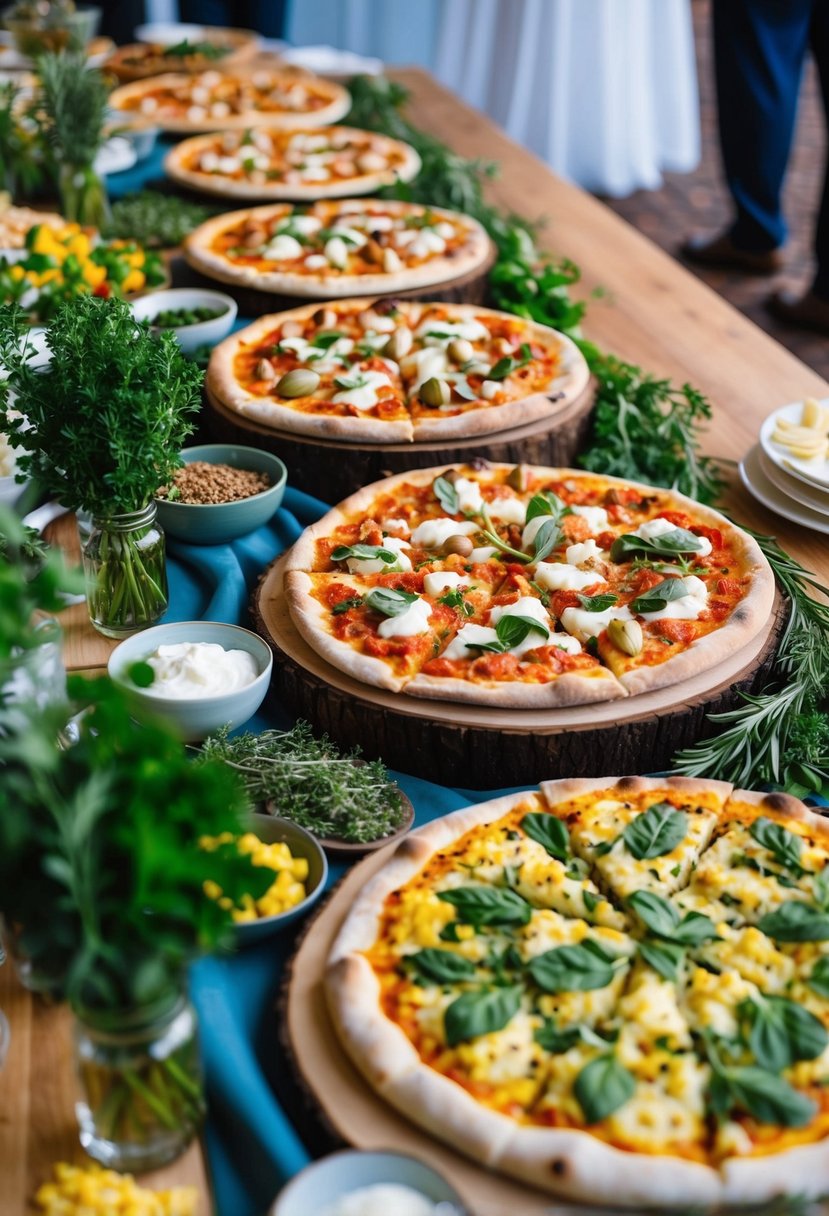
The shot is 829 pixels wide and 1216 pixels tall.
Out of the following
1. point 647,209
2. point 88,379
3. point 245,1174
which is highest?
point 88,379

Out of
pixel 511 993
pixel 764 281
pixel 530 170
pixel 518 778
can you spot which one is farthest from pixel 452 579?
pixel 764 281

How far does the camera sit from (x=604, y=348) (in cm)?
442

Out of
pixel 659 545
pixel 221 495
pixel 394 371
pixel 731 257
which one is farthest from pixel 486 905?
pixel 731 257

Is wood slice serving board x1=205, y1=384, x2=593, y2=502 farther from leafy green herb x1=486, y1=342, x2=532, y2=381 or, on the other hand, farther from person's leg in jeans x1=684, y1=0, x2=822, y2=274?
person's leg in jeans x1=684, y1=0, x2=822, y2=274

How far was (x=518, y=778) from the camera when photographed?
100 inches

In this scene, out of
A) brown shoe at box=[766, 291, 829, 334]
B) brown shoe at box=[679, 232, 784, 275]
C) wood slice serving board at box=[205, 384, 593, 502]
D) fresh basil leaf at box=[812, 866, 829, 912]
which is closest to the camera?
fresh basil leaf at box=[812, 866, 829, 912]

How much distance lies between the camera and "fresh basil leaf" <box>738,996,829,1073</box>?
1771 mm

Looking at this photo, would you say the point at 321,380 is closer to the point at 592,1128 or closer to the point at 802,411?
the point at 802,411

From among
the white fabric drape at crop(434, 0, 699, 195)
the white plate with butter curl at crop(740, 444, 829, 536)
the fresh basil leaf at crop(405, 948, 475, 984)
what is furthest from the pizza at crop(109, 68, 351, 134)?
the fresh basil leaf at crop(405, 948, 475, 984)

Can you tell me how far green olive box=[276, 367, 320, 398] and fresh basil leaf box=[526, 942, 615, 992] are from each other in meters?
2.15

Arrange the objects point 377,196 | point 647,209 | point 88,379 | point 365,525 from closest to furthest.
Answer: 1. point 88,379
2. point 365,525
3. point 377,196
4. point 647,209

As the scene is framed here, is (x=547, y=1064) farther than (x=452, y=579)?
No

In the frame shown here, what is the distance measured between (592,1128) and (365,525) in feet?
5.65

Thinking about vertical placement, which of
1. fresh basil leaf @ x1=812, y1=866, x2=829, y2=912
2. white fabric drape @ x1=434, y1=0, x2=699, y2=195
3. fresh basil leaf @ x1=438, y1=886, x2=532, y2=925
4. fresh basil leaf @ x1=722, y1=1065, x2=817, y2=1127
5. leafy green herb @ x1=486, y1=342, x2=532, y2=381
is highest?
leafy green herb @ x1=486, y1=342, x2=532, y2=381
